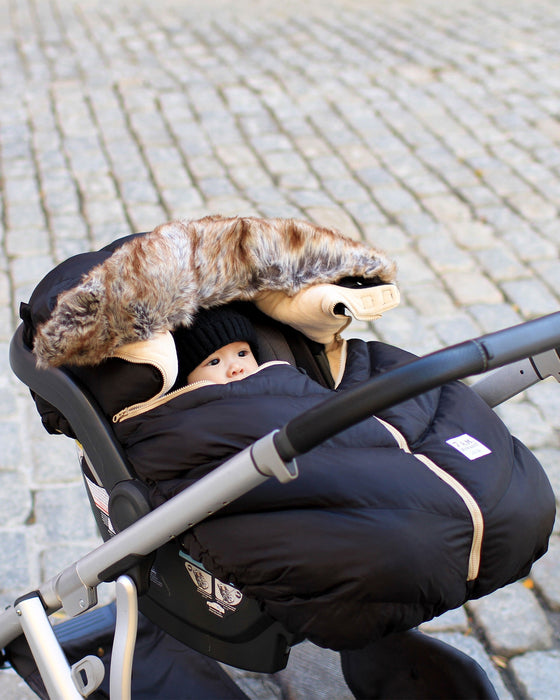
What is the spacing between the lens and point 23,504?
3.04 meters

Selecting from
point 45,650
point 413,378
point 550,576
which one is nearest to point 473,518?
point 413,378

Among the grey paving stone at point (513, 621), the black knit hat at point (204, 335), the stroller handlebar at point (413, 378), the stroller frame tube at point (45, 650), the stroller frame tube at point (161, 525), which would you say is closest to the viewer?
the stroller handlebar at point (413, 378)

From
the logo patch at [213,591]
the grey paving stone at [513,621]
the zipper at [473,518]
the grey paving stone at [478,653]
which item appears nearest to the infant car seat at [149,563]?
the logo patch at [213,591]

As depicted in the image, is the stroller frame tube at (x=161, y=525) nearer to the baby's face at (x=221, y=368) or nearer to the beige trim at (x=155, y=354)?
the beige trim at (x=155, y=354)

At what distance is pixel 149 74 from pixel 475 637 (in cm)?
545

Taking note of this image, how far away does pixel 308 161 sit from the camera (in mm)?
5582

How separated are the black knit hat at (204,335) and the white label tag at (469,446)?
601 millimetres

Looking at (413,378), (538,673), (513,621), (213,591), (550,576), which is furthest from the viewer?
(550,576)

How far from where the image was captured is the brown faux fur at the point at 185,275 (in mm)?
1745

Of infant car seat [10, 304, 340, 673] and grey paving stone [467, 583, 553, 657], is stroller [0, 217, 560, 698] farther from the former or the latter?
grey paving stone [467, 583, 553, 657]

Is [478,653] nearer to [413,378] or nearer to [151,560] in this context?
[151,560]

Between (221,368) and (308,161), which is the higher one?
(221,368)

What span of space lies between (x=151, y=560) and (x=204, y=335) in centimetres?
53

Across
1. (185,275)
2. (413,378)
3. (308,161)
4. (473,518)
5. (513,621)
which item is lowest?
(308,161)
